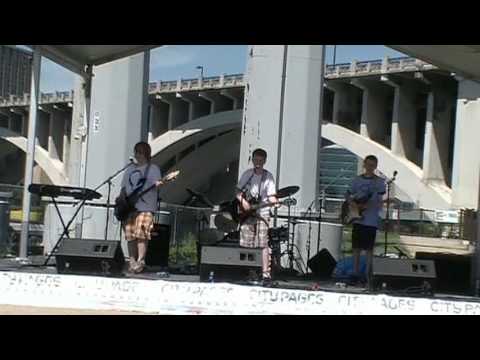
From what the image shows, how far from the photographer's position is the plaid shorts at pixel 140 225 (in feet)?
24.2

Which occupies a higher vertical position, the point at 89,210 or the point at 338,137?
the point at 338,137

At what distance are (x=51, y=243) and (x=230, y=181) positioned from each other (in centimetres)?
4213

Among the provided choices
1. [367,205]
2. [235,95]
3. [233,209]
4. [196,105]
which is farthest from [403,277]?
[196,105]

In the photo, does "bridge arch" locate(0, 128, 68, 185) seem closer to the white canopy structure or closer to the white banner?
the white canopy structure

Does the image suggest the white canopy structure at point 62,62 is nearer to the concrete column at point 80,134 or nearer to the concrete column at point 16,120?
the concrete column at point 80,134

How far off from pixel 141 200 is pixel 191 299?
1.37m

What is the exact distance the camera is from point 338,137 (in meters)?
40.0

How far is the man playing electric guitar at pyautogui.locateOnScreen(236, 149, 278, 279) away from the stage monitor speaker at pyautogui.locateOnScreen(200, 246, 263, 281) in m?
0.34

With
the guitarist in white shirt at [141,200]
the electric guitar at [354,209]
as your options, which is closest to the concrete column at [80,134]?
the guitarist in white shirt at [141,200]

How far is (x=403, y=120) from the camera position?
1633 inches

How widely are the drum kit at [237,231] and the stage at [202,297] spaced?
3.16 feet
